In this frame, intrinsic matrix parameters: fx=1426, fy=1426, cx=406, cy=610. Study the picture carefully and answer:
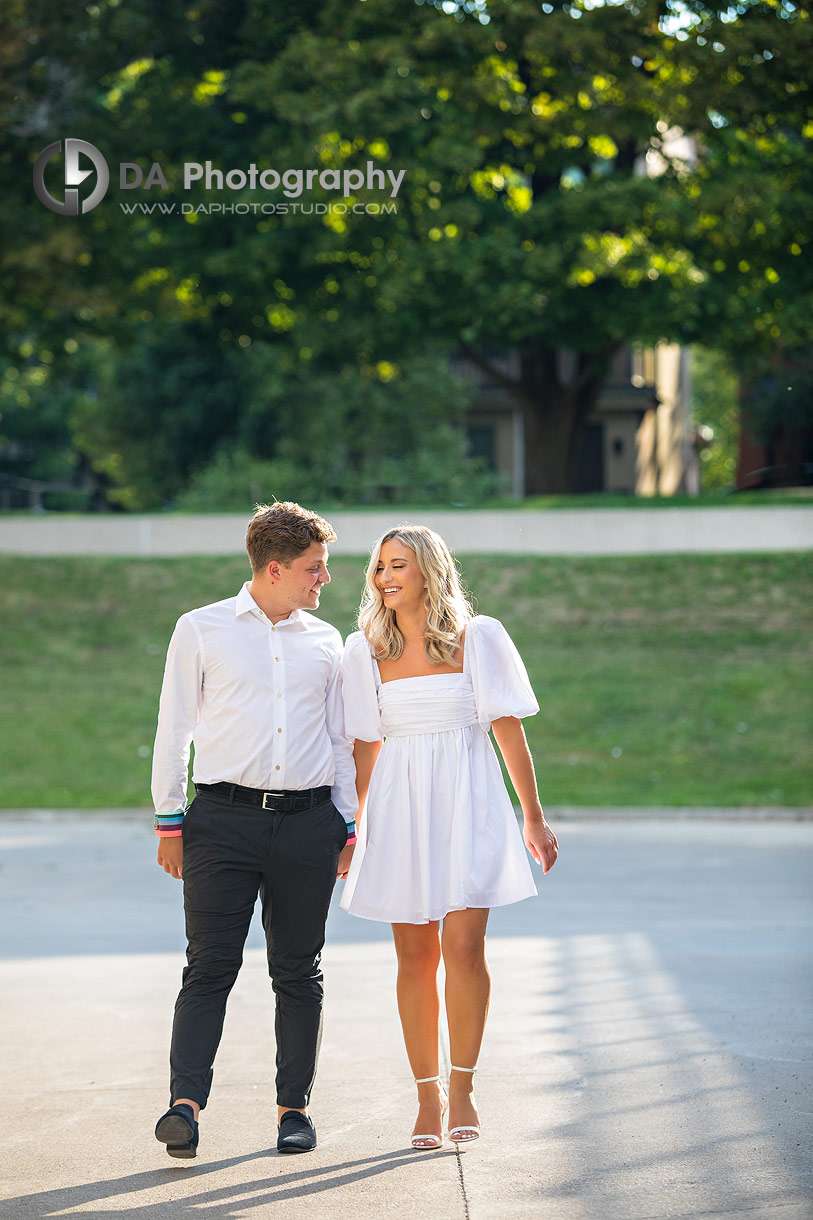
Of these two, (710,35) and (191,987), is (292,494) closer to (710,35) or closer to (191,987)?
(710,35)

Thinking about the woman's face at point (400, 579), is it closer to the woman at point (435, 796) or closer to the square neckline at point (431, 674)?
the woman at point (435, 796)

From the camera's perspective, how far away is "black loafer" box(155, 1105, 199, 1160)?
420cm

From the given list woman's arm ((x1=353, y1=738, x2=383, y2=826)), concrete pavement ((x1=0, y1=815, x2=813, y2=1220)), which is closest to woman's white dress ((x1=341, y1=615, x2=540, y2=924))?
woman's arm ((x1=353, y1=738, x2=383, y2=826))

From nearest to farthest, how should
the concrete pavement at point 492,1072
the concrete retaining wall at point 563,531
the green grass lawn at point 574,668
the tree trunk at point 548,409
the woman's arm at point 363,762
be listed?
the concrete pavement at point 492,1072, the woman's arm at point 363,762, the green grass lawn at point 574,668, the concrete retaining wall at point 563,531, the tree trunk at point 548,409

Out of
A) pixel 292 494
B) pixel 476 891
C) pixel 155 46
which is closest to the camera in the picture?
pixel 476 891

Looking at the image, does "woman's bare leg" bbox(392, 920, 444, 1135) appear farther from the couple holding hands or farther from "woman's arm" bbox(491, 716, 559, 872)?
"woman's arm" bbox(491, 716, 559, 872)

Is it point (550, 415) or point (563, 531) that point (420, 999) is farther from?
point (550, 415)

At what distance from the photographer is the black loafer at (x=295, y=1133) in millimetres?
4371

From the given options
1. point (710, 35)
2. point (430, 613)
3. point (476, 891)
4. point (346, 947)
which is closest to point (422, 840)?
point (476, 891)

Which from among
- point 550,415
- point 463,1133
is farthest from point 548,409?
point 463,1133

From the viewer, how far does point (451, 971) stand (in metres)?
4.48

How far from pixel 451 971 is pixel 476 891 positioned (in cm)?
28

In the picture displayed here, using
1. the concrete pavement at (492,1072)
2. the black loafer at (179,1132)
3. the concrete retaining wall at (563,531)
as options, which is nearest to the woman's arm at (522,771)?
the concrete pavement at (492,1072)

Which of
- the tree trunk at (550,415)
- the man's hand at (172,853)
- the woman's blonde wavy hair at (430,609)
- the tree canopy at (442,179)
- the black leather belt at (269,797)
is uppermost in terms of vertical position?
the tree canopy at (442,179)
